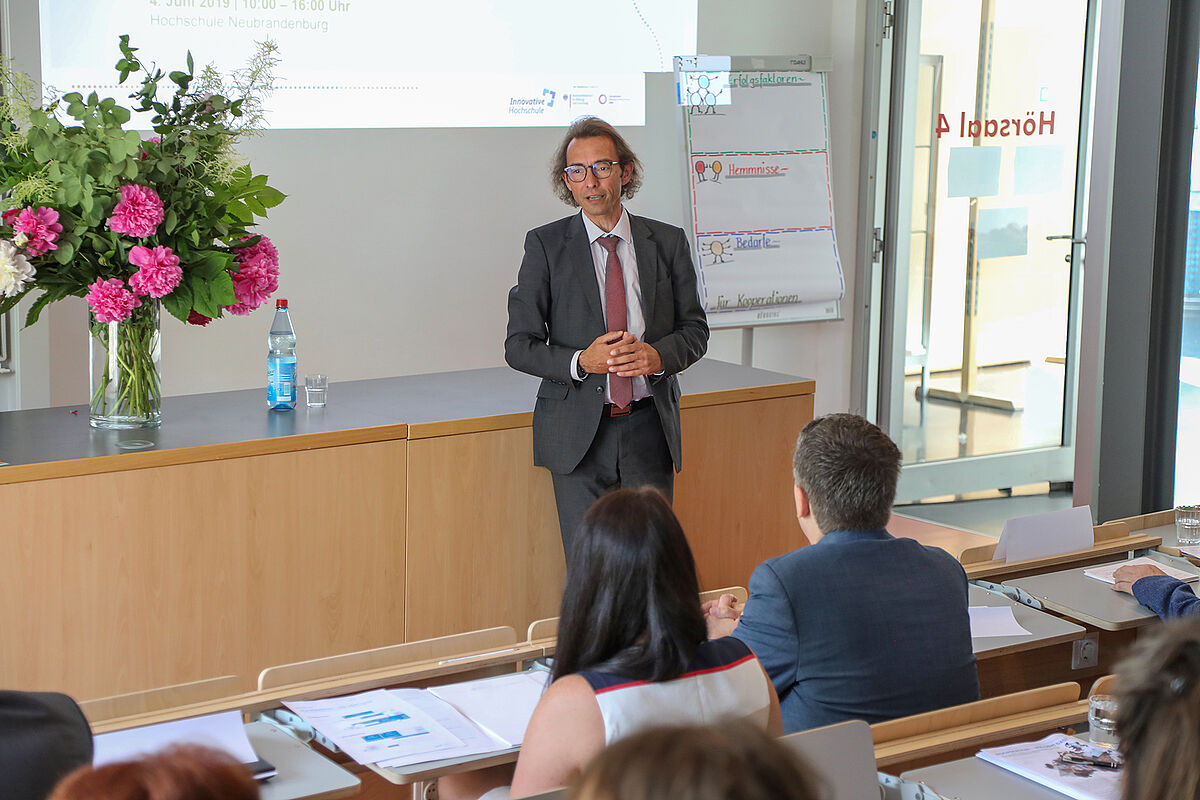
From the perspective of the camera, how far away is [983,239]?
5.76m

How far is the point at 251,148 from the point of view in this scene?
4.57 metres

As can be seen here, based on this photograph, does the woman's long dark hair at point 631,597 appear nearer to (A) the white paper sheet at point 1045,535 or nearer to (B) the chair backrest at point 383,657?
(B) the chair backrest at point 383,657

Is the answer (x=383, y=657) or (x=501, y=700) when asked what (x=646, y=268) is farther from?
(x=501, y=700)

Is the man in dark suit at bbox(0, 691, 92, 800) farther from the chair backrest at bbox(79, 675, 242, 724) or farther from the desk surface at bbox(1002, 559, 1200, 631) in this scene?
the desk surface at bbox(1002, 559, 1200, 631)

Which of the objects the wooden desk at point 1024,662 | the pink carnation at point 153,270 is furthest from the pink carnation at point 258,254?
the wooden desk at point 1024,662

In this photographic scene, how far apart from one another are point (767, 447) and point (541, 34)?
7.04 feet

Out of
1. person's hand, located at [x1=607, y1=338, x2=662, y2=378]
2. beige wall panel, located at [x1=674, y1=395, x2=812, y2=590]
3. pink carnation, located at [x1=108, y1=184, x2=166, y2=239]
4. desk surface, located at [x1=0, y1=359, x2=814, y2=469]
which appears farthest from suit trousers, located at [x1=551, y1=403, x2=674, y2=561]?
pink carnation, located at [x1=108, y1=184, x2=166, y2=239]

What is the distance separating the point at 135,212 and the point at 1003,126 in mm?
4111

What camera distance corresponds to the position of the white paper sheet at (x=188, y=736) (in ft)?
5.72

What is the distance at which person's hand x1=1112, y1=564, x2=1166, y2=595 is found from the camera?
275cm

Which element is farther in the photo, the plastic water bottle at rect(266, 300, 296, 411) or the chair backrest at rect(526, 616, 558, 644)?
the plastic water bottle at rect(266, 300, 296, 411)

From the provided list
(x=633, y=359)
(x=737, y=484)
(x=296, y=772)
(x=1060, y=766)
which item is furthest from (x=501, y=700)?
(x=737, y=484)

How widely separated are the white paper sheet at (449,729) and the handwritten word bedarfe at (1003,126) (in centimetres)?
446

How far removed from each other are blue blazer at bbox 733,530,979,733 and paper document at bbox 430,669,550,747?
1.20ft
